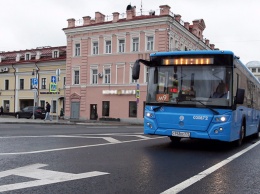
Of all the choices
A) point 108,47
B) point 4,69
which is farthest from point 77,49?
point 4,69

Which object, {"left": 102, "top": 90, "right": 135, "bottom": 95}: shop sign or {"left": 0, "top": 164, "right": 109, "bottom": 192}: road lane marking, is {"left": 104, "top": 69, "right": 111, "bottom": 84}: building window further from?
{"left": 0, "top": 164, "right": 109, "bottom": 192}: road lane marking

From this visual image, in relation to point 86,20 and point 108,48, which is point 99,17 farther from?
point 108,48

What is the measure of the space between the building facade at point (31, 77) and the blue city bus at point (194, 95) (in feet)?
121

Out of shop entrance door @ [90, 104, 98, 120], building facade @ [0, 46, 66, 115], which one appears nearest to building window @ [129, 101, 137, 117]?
shop entrance door @ [90, 104, 98, 120]

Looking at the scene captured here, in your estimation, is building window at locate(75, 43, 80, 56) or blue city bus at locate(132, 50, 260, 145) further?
building window at locate(75, 43, 80, 56)

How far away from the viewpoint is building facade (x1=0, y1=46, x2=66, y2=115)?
47844 mm

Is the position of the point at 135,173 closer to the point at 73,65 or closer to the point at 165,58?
the point at 165,58

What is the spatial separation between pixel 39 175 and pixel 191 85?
17.9ft

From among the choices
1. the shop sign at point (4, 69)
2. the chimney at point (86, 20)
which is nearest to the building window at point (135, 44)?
the chimney at point (86, 20)

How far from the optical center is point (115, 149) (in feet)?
33.3

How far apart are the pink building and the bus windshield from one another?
28.7 m

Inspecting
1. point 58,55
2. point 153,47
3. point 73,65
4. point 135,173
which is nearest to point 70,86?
point 73,65

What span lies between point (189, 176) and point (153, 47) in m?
33.9

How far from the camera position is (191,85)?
1020cm
